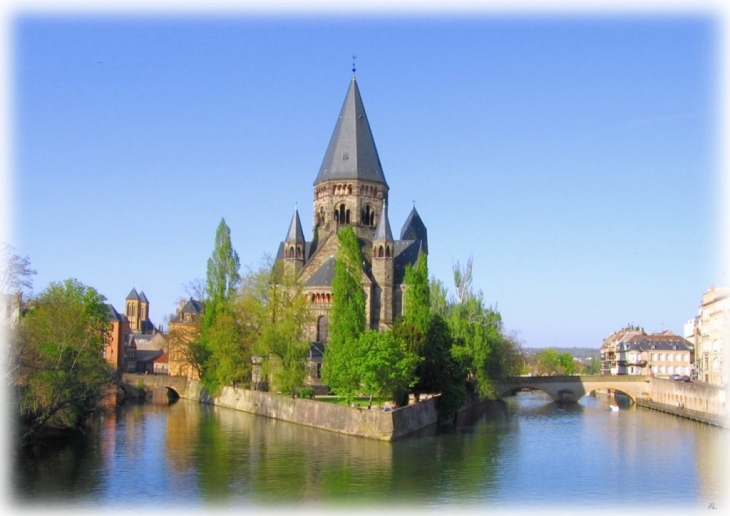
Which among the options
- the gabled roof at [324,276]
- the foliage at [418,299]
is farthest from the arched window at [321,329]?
the foliage at [418,299]

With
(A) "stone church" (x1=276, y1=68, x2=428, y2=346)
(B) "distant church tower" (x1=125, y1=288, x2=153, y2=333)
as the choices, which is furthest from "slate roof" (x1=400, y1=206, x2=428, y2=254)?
(B) "distant church tower" (x1=125, y1=288, x2=153, y2=333)

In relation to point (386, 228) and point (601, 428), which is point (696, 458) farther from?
point (386, 228)

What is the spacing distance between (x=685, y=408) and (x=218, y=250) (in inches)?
1609

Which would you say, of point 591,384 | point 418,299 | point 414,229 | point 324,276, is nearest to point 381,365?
point 418,299

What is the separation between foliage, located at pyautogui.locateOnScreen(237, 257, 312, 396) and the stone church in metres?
10.4

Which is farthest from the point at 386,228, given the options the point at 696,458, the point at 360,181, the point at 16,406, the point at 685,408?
the point at 16,406

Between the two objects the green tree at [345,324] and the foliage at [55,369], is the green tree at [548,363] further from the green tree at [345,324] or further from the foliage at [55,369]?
the foliage at [55,369]

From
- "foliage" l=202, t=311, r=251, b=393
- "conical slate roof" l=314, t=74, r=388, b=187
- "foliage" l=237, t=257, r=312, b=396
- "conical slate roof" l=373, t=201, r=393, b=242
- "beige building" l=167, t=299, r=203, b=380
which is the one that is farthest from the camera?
"conical slate roof" l=314, t=74, r=388, b=187

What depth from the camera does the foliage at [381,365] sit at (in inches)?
1906

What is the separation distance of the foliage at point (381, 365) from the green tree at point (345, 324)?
62cm

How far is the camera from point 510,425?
59.4 meters

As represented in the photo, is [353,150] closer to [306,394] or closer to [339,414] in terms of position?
[306,394]

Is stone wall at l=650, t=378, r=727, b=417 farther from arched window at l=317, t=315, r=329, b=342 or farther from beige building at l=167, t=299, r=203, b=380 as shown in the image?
beige building at l=167, t=299, r=203, b=380

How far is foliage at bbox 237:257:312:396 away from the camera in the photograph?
2197 inches
